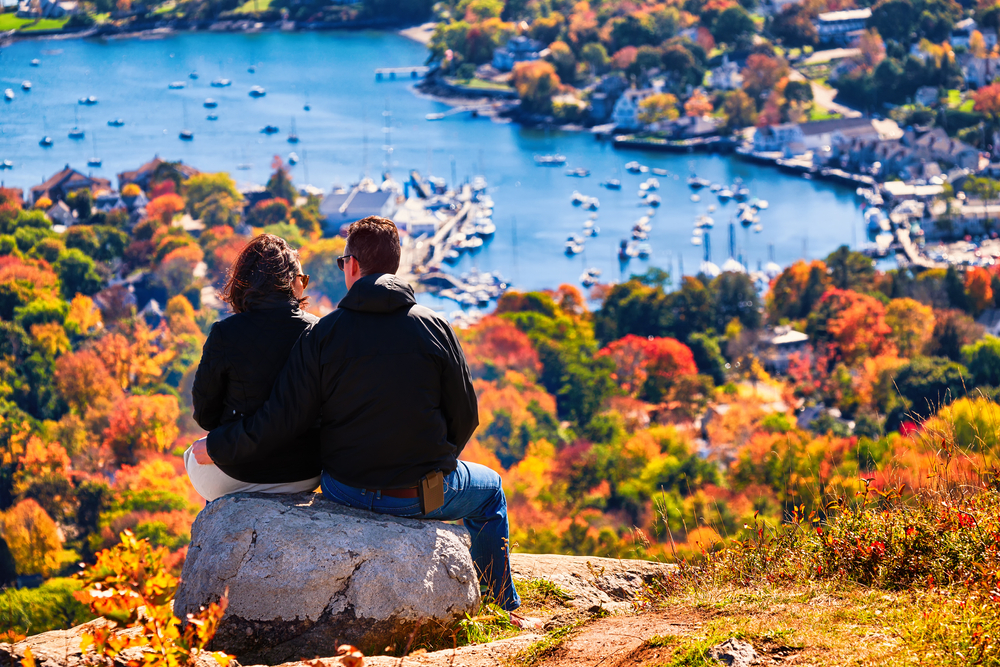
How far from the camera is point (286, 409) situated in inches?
98.3

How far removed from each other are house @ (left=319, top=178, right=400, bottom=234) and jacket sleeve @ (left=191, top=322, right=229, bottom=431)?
35.8 meters

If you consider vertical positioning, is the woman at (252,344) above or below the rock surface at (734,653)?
above

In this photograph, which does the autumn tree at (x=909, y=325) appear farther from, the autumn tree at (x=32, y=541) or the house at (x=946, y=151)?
the house at (x=946, y=151)

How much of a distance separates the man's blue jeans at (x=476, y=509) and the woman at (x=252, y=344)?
0.19 meters

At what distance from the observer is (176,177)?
130ft

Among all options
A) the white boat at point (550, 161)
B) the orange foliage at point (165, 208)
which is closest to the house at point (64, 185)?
the orange foliage at point (165, 208)

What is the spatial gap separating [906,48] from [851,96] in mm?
8395

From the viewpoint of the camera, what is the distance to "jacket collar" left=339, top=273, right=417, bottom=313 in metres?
2.48

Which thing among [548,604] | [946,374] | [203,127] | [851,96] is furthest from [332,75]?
[548,604]

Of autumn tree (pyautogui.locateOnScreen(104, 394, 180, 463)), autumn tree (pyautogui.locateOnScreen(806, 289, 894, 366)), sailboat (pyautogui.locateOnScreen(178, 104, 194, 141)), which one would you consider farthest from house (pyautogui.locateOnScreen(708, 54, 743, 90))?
autumn tree (pyautogui.locateOnScreen(104, 394, 180, 463))

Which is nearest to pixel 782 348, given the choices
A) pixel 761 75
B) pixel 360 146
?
pixel 360 146

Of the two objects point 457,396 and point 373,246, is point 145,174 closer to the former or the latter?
point 373,246

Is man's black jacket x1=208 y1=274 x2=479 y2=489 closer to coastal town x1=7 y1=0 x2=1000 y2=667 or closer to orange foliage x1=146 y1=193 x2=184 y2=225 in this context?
coastal town x1=7 y1=0 x2=1000 y2=667

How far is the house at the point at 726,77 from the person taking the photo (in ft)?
176
